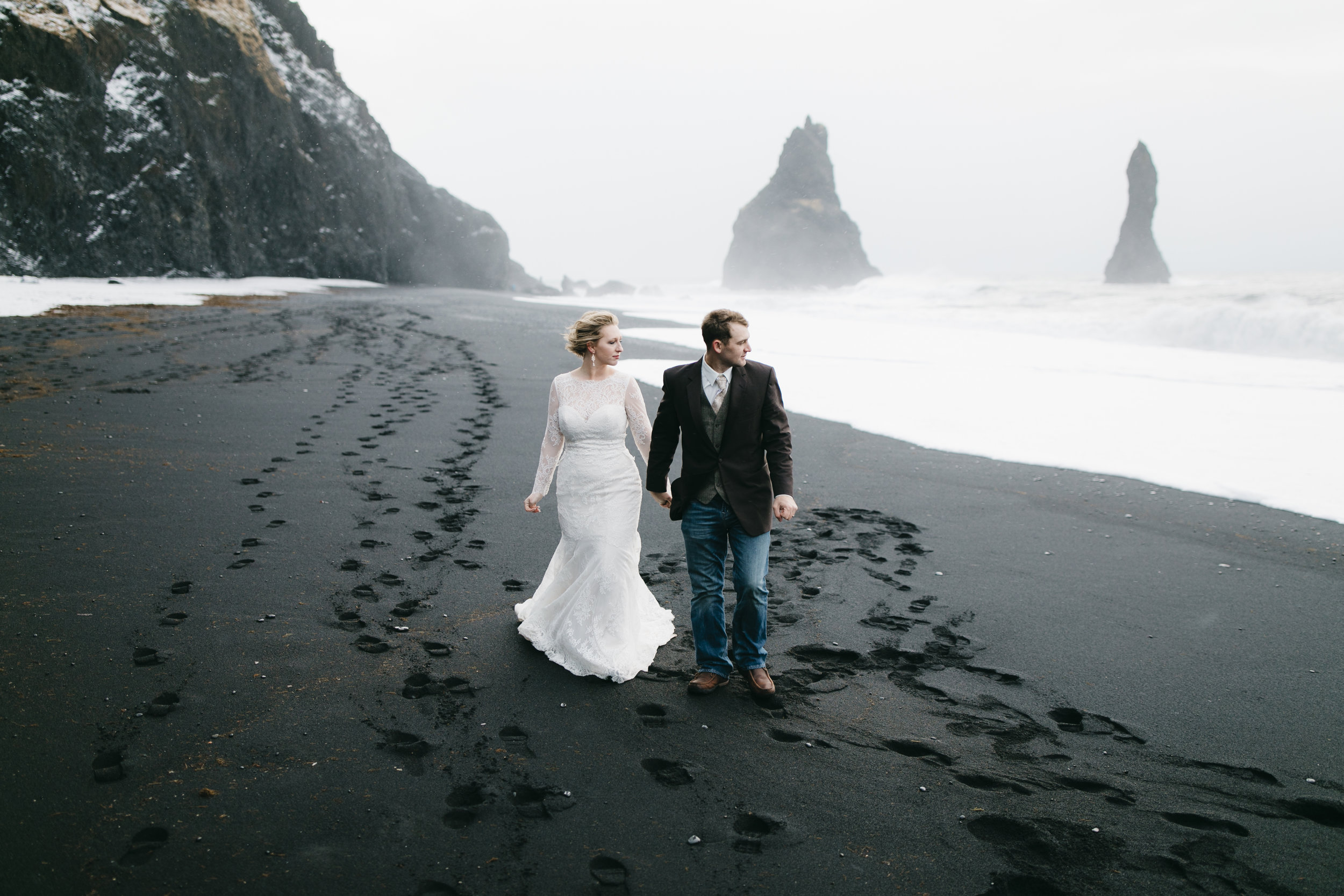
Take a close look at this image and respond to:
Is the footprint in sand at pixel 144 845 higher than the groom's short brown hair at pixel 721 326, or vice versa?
the groom's short brown hair at pixel 721 326

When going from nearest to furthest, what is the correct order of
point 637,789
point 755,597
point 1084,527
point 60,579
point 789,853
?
point 789,853, point 637,789, point 755,597, point 60,579, point 1084,527

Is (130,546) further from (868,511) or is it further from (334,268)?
(334,268)

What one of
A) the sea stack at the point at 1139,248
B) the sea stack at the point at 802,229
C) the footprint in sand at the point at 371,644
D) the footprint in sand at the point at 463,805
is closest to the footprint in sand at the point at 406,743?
the footprint in sand at the point at 463,805

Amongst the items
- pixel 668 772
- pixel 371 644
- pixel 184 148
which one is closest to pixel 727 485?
pixel 668 772

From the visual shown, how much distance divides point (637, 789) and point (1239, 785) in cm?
228

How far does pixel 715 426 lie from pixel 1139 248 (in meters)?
101

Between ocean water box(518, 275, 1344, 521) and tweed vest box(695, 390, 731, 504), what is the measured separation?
222 inches

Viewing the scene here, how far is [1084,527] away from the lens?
5871 millimetres

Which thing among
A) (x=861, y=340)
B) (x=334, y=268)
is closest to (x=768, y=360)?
(x=861, y=340)

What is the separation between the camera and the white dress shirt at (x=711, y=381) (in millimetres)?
3355

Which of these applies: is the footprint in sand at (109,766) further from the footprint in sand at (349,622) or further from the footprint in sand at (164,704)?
the footprint in sand at (349,622)

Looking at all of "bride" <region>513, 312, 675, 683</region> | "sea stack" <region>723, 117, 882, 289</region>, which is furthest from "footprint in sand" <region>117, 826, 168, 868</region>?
"sea stack" <region>723, 117, 882, 289</region>

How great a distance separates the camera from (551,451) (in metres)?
3.89

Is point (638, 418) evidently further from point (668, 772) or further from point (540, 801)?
point (540, 801)
